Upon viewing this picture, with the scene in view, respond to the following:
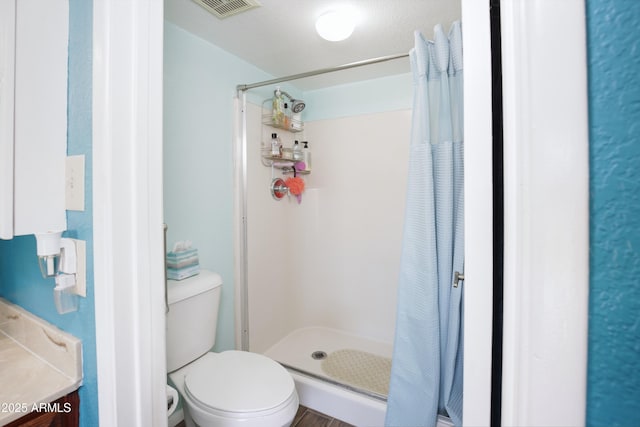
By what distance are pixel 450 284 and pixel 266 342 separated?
1.48 m

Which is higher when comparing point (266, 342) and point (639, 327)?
point (639, 327)

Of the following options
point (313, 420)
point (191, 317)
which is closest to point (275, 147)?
point (191, 317)

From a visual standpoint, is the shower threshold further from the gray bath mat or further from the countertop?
the countertop

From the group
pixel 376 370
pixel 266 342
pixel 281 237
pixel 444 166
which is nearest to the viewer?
pixel 444 166

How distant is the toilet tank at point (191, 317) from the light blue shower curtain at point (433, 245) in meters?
0.92

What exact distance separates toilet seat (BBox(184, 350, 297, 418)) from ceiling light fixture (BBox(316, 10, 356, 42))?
5.24 ft

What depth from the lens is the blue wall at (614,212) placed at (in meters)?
0.27

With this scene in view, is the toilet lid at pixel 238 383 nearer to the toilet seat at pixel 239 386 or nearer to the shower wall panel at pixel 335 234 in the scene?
the toilet seat at pixel 239 386

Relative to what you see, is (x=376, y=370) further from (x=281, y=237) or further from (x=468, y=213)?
(x=468, y=213)

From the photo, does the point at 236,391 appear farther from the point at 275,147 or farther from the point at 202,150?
the point at 275,147

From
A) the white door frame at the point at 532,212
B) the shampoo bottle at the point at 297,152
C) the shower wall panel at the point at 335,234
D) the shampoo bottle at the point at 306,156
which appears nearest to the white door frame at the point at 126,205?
the white door frame at the point at 532,212

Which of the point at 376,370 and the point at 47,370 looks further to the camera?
the point at 376,370

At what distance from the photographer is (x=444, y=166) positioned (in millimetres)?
1128

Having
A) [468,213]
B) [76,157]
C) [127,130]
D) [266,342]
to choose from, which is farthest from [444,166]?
[266,342]
